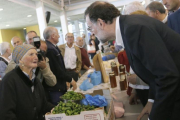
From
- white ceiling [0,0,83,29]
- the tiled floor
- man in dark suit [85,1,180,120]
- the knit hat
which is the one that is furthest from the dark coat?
white ceiling [0,0,83,29]

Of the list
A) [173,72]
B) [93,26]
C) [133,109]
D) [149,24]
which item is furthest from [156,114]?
[133,109]

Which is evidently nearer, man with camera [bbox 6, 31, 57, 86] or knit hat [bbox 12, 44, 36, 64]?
knit hat [bbox 12, 44, 36, 64]

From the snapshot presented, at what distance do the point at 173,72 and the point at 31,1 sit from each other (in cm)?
628

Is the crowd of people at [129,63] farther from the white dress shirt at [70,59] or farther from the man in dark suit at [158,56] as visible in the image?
the white dress shirt at [70,59]

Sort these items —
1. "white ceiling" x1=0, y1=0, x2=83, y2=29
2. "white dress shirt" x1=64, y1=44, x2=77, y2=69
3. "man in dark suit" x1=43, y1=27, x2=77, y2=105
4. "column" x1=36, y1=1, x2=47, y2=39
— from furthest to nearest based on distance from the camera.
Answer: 1. "column" x1=36, y1=1, x2=47, y2=39
2. "white ceiling" x1=0, y1=0, x2=83, y2=29
3. "white dress shirt" x1=64, y1=44, x2=77, y2=69
4. "man in dark suit" x1=43, y1=27, x2=77, y2=105

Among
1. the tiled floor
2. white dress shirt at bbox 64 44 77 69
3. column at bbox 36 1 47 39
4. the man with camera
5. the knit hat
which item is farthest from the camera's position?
column at bbox 36 1 47 39

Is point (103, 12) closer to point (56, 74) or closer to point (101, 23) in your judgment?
point (101, 23)

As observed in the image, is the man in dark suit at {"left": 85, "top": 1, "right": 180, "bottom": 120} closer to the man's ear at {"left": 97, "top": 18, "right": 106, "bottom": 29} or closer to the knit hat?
the man's ear at {"left": 97, "top": 18, "right": 106, "bottom": 29}

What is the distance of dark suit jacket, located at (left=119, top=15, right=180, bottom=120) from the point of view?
666 mm

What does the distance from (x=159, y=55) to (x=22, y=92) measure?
1161 millimetres

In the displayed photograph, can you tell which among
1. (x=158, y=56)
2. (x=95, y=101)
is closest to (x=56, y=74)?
(x=95, y=101)

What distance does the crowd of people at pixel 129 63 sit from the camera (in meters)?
0.68

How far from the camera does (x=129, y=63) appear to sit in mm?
1021

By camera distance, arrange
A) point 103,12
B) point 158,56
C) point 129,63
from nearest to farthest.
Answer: point 158,56, point 103,12, point 129,63
